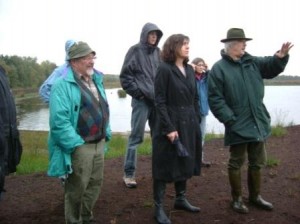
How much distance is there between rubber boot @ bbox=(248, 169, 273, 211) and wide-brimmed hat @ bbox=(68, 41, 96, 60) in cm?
231

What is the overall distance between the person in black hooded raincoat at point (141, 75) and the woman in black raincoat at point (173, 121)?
0.91 m

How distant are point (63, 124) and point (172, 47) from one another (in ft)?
4.74

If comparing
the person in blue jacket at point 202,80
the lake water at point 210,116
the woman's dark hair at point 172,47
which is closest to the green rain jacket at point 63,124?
the woman's dark hair at point 172,47

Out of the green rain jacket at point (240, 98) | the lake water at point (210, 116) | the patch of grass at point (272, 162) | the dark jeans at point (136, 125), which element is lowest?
the lake water at point (210, 116)

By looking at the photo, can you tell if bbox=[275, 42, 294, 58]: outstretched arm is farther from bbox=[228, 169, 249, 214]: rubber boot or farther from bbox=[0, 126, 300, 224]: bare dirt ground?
bbox=[0, 126, 300, 224]: bare dirt ground

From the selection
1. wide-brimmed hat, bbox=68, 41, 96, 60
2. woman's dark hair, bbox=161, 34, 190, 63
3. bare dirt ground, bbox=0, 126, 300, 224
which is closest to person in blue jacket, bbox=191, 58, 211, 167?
bare dirt ground, bbox=0, 126, 300, 224

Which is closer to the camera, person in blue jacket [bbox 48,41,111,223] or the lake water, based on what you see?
person in blue jacket [bbox 48,41,111,223]

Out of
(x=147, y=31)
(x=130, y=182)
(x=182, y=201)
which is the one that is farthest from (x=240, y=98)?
(x=130, y=182)

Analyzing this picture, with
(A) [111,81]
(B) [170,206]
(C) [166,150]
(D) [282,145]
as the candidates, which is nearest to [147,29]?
(C) [166,150]

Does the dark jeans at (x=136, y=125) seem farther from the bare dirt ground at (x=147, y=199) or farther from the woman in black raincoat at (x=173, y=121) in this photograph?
the woman in black raincoat at (x=173, y=121)

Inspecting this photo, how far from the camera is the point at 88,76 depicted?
13.1ft

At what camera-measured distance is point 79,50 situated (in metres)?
3.84

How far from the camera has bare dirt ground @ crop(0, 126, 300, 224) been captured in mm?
4508

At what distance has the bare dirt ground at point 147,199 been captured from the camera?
4.51 metres
